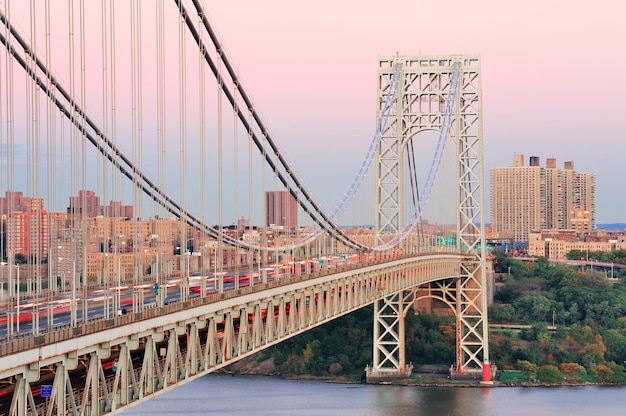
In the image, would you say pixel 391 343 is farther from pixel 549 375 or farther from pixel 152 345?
pixel 152 345

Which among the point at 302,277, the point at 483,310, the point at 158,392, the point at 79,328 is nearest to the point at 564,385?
the point at 483,310

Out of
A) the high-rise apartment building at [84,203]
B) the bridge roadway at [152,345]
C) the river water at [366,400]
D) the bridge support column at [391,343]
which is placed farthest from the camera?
the bridge support column at [391,343]

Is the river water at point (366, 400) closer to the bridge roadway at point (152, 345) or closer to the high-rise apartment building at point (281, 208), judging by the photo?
the high-rise apartment building at point (281, 208)

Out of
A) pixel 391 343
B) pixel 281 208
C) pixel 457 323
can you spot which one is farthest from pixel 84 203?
pixel 457 323

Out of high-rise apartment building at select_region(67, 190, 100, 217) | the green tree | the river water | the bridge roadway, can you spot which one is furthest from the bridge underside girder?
high-rise apartment building at select_region(67, 190, 100, 217)

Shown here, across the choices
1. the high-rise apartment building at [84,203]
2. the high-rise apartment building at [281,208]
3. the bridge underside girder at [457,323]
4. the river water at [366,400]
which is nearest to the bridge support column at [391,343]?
the bridge underside girder at [457,323]

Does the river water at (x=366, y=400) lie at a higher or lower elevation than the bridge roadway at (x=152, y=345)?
lower

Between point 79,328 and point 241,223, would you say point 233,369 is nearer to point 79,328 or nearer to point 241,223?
point 241,223
